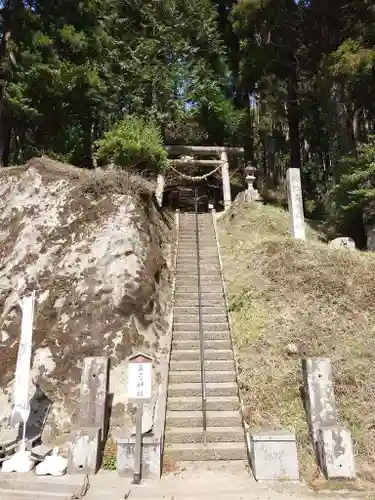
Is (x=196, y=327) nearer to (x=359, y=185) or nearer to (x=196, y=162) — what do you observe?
(x=359, y=185)

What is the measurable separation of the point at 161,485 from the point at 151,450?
1.46ft

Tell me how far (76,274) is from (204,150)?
9313mm

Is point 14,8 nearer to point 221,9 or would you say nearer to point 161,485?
point 221,9

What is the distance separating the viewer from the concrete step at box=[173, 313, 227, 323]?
9008 mm

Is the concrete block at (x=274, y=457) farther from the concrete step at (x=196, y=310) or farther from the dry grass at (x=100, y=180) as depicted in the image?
the dry grass at (x=100, y=180)

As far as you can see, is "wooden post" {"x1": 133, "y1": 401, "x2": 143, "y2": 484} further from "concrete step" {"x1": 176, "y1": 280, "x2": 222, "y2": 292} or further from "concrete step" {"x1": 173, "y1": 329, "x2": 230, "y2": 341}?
"concrete step" {"x1": 176, "y1": 280, "x2": 222, "y2": 292}

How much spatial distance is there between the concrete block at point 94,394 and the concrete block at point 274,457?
7.57ft

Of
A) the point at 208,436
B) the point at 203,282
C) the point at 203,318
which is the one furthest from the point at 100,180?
the point at 208,436

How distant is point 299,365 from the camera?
7.35 metres

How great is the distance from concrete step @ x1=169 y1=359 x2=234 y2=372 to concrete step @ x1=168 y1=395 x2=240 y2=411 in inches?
27.3

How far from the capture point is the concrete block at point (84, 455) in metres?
5.74

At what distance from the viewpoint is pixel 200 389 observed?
291 inches

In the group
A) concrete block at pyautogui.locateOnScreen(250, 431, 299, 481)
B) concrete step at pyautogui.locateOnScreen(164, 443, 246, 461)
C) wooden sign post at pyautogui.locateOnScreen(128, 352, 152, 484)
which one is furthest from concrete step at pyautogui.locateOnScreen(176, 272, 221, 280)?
concrete block at pyautogui.locateOnScreen(250, 431, 299, 481)

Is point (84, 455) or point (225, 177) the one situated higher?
point (225, 177)
